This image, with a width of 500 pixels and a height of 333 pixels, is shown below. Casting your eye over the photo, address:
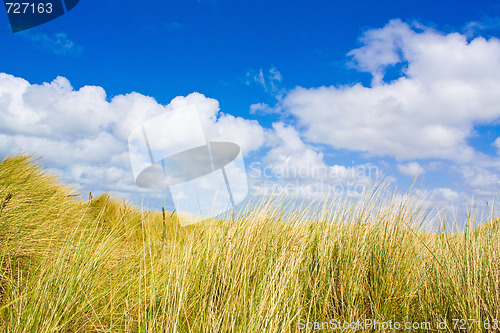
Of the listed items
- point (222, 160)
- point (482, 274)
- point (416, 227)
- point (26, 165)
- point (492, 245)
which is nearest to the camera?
point (482, 274)

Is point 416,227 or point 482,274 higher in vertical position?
point 416,227

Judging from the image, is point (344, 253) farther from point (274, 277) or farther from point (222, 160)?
point (222, 160)

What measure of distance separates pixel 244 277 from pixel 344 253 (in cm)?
109

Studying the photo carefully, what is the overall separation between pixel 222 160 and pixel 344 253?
107 inches

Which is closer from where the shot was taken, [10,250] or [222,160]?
[10,250]

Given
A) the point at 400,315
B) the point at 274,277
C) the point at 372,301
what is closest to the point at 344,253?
the point at 372,301

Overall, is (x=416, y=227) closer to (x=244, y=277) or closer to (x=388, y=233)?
(x=388, y=233)

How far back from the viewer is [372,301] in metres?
2.82

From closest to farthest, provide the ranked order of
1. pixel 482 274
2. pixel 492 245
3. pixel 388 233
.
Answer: pixel 482 274
pixel 492 245
pixel 388 233

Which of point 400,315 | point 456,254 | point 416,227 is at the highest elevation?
point 416,227

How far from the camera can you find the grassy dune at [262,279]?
2.13 metres

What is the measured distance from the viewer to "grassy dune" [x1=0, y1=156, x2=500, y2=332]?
2.13 meters

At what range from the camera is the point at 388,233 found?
3.21m

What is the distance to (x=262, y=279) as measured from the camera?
7.80 feet
